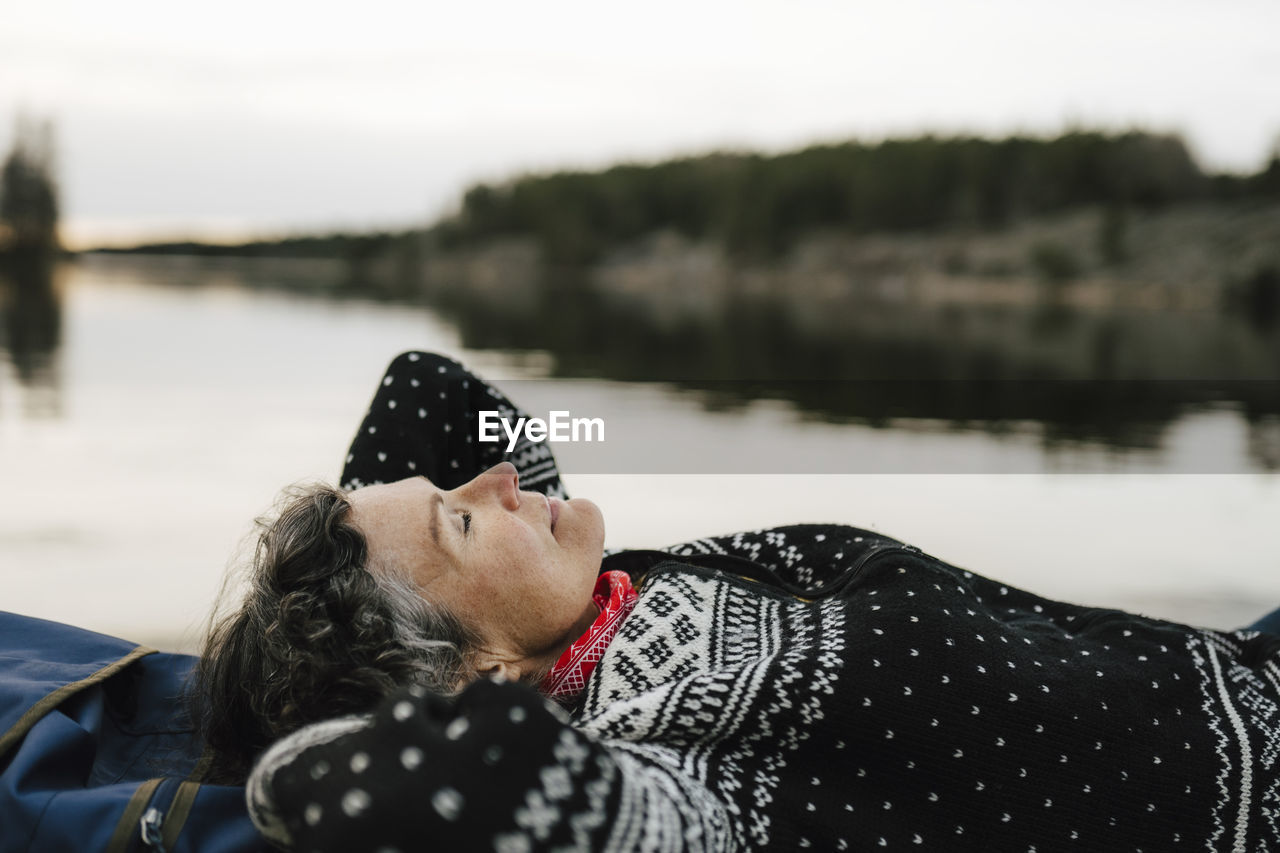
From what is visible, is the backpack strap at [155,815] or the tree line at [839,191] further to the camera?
the tree line at [839,191]

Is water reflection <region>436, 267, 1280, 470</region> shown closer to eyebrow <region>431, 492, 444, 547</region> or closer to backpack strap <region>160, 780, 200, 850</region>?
eyebrow <region>431, 492, 444, 547</region>

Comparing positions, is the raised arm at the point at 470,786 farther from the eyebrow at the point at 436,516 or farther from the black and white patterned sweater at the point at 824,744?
the eyebrow at the point at 436,516

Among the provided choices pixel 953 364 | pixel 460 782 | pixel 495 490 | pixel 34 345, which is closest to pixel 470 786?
pixel 460 782

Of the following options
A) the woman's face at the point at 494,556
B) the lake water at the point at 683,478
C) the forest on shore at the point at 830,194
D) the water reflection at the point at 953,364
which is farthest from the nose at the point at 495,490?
the forest on shore at the point at 830,194

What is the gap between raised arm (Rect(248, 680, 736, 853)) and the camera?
948 millimetres

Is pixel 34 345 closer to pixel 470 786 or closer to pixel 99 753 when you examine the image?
pixel 99 753

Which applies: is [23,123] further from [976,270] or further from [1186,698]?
[1186,698]

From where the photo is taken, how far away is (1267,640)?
1.78 metres

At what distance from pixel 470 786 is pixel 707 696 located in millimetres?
366

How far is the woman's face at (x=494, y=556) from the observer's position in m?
1.46

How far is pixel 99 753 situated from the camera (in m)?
1.50

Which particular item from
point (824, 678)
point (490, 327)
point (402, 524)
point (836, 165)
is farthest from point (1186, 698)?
point (836, 165)

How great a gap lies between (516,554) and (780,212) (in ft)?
135

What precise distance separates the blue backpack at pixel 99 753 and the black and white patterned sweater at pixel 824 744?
0.26 metres
